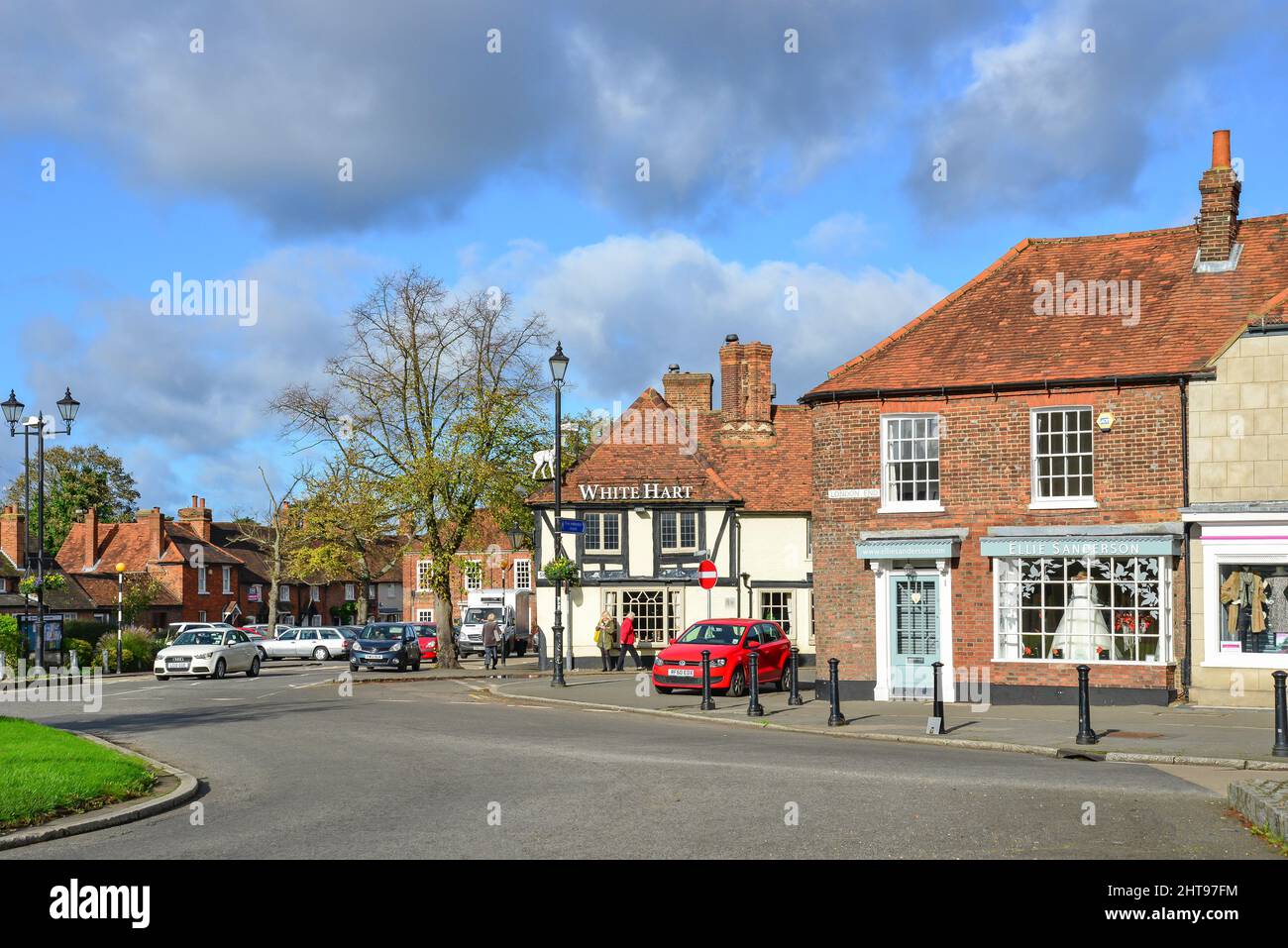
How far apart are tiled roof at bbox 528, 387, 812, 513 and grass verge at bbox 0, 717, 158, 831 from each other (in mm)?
26723

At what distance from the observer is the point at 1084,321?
27.3 m

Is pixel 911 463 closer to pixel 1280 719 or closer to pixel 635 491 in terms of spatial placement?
pixel 1280 719

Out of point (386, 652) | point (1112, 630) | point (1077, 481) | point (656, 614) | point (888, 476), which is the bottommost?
point (386, 652)

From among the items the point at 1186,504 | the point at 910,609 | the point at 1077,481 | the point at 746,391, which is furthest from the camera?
the point at 746,391

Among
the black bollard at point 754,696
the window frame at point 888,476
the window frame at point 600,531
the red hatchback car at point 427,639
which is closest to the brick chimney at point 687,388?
the window frame at point 600,531

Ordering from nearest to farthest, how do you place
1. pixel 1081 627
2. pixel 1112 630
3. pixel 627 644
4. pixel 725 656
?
pixel 1112 630
pixel 1081 627
pixel 725 656
pixel 627 644

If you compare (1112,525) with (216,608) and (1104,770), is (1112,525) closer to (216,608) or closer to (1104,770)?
(1104,770)

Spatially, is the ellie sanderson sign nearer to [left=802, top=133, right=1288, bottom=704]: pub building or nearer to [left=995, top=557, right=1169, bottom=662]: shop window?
[left=802, top=133, right=1288, bottom=704]: pub building

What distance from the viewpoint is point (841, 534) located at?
2748cm

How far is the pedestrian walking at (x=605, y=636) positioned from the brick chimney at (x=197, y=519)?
A: 47933 mm

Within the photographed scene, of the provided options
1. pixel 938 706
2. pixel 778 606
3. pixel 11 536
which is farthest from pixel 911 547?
pixel 11 536

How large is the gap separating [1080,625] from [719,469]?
1995cm

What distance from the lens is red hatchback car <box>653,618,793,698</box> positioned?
2875 cm
